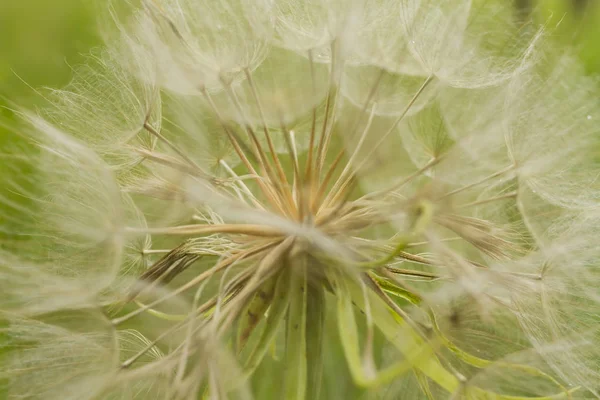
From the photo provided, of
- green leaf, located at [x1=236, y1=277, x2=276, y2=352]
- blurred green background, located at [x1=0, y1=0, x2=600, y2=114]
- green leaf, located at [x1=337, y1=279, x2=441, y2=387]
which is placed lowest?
green leaf, located at [x1=337, y1=279, x2=441, y2=387]

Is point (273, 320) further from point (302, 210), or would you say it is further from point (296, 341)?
point (302, 210)

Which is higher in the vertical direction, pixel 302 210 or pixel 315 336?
pixel 302 210

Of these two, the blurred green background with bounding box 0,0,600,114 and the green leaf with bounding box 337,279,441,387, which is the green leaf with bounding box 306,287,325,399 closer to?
the green leaf with bounding box 337,279,441,387

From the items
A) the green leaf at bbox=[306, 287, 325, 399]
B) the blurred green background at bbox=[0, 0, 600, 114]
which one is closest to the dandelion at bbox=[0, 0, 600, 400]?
the green leaf at bbox=[306, 287, 325, 399]

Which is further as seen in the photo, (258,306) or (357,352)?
(258,306)

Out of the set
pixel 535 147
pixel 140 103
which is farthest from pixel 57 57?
pixel 535 147

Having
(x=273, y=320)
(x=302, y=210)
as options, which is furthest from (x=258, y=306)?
(x=302, y=210)

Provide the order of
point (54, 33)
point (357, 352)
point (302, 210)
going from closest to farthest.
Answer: point (357, 352) → point (302, 210) → point (54, 33)

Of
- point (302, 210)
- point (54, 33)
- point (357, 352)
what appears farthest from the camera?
point (54, 33)

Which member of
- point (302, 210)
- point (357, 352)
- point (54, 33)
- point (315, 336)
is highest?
point (54, 33)

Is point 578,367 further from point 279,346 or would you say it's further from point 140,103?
point 140,103
